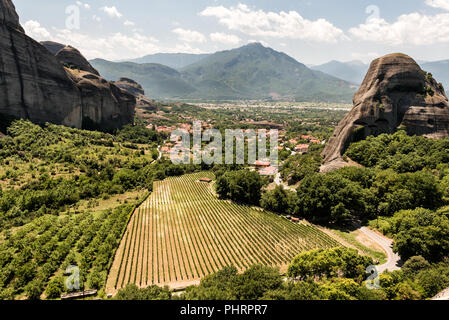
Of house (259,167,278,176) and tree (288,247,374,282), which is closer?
tree (288,247,374,282)

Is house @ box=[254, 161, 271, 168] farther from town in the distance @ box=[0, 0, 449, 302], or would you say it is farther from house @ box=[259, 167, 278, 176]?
house @ box=[259, 167, 278, 176]

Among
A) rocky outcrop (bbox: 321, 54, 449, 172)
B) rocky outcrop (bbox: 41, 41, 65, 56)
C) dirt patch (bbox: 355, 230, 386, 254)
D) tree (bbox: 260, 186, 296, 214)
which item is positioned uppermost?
rocky outcrop (bbox: 41, 41, 65, 56)

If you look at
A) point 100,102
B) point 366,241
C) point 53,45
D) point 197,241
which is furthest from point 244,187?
point 53,45

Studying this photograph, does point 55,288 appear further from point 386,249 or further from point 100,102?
point 100,102

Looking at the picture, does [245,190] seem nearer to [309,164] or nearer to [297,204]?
[297,204]

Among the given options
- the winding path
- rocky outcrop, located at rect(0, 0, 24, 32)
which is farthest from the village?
rocky outcrop, located at rect(0, 0, 24, 32)

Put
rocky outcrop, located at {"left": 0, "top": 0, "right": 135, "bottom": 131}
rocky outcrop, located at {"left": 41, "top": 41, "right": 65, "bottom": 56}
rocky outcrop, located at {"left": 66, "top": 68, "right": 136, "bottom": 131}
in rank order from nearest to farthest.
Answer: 1. rocky outcrop, located at {"left": 0, "top": 0, "right": 135, "bottom": 131}
2. rocky outcrop, located at {"left": 66, "top": 68, "right": 136, "bottom": 131}
3. rocky outcrop, located at {"left": 41, "top": 41, "right": 65, "bottom": 56}

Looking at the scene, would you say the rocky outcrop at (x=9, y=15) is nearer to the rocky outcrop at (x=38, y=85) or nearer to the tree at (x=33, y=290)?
the rocky outcrop at (x=38, y=85)
